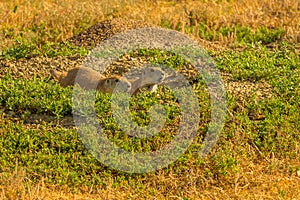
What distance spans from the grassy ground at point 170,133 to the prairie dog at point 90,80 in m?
0.18

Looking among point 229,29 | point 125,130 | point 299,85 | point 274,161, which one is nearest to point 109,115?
point 125,130

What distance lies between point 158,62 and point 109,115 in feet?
4.93

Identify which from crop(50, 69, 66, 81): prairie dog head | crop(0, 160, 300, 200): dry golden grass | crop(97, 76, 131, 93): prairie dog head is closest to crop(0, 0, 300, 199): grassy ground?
crop(0, 160, 300, 200): dry golden grass

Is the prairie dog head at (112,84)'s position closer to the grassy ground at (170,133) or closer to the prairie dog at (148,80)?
the prairie dog at (148,80)

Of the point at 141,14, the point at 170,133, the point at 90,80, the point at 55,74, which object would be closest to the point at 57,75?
the point at 55,74

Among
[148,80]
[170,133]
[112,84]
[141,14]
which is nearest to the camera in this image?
[170,133]

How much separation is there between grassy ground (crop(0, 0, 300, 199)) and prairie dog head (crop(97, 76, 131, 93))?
36cm

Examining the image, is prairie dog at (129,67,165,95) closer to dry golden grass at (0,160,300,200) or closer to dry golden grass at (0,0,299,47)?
dry golden grass at (0,160,300,200)

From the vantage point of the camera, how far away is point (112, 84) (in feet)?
27.4

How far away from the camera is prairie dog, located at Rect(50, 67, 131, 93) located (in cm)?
831

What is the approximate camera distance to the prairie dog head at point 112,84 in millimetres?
8266

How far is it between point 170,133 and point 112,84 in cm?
123

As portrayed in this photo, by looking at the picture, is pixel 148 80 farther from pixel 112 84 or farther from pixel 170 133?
pixel 170 133

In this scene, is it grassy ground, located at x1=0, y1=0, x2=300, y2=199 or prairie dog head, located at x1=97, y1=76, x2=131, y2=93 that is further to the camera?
prairie dog head, located at x1=97, y1=76, x2=131, y2=93
